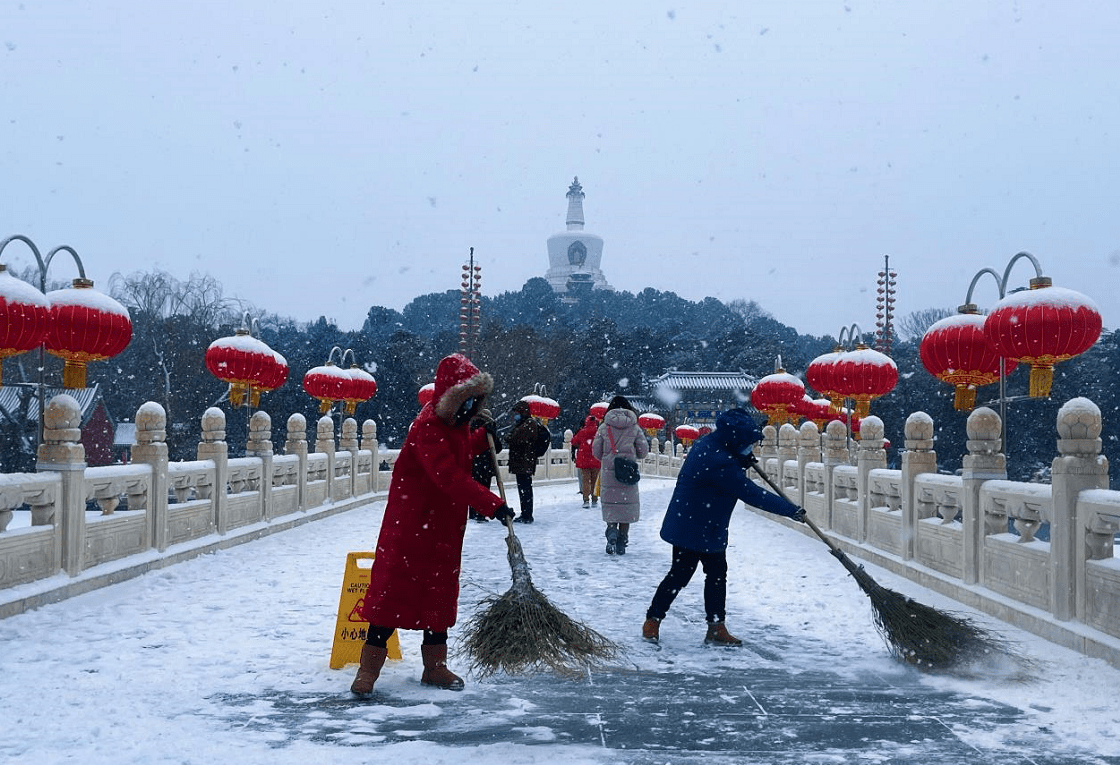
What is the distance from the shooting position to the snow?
367cm

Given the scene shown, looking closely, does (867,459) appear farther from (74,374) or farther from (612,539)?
(74,374)

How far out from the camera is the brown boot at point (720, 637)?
572 cm

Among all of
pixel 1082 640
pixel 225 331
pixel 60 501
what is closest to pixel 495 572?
pixel 60 501

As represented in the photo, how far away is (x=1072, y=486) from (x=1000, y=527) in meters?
1.51

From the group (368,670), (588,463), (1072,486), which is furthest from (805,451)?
(368,670)

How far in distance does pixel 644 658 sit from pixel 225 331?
111 ft

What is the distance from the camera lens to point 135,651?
213 inches

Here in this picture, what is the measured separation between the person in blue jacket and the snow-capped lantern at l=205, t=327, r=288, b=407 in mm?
8517

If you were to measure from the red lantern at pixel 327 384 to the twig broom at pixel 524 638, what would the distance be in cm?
1266

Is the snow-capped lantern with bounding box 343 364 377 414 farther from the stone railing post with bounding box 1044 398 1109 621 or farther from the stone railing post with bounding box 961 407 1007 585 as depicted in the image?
the stone railing post with bounding box 1044 398 1109 621

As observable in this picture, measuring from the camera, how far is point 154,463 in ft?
28.8

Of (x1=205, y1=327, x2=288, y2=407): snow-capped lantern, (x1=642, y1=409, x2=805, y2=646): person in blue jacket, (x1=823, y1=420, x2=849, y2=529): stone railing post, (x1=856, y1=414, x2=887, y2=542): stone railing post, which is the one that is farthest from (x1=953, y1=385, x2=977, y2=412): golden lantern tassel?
(x1=205, y1=327, x2=288, y2=407): snow-capped lantern

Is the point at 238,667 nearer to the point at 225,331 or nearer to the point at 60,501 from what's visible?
the point at 60,501

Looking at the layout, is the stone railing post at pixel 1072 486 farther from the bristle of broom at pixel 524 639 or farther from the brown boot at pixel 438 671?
the brown boot at pixel 438 671
